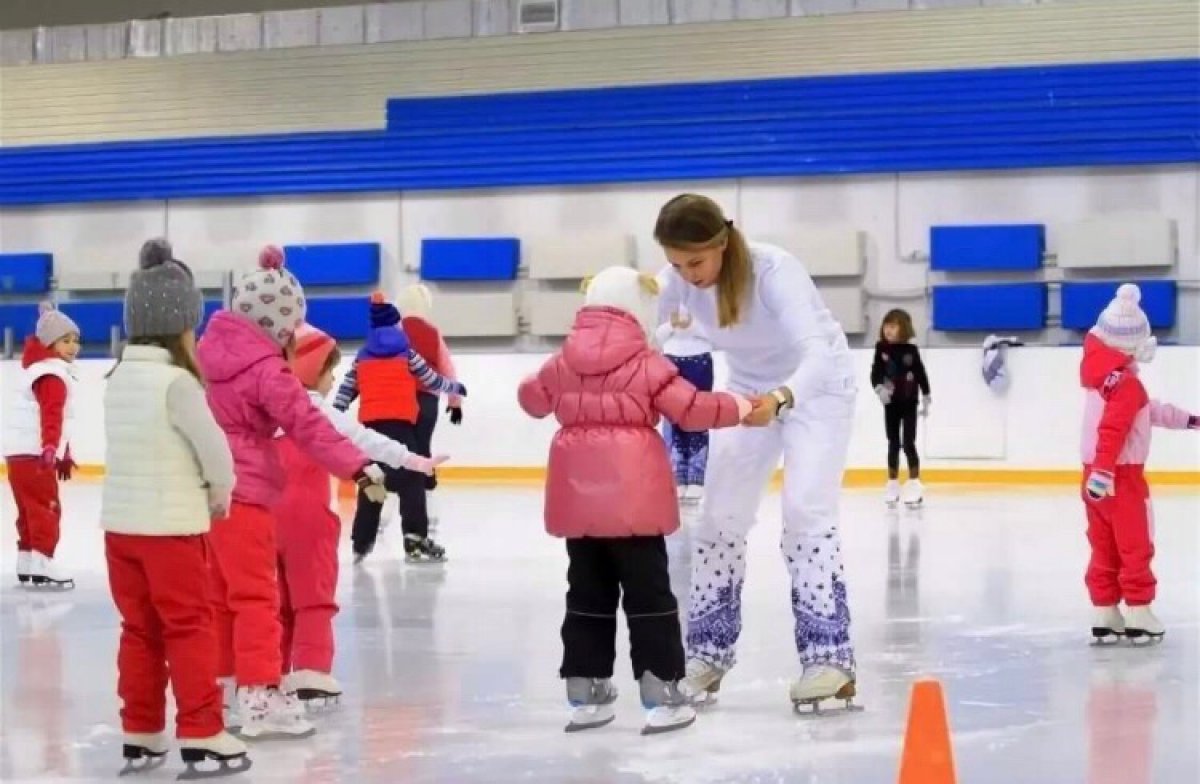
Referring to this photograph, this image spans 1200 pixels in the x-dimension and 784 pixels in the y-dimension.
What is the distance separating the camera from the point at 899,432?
488 inches

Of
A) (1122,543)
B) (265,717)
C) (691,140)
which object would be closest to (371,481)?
(265,717)

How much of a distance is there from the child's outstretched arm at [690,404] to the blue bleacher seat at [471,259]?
39.4 ft

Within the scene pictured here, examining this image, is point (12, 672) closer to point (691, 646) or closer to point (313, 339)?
point (313, 339)

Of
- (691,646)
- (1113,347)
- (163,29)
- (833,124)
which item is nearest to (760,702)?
(691,646)

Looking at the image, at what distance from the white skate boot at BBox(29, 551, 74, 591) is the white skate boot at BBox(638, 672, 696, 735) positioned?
3908mm

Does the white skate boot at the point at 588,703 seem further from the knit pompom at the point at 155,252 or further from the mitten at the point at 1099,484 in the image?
the mitten at the point at 1099,484

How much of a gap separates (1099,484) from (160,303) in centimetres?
301

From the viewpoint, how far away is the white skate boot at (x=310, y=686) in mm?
4664

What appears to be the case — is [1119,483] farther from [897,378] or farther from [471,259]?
[471,259]

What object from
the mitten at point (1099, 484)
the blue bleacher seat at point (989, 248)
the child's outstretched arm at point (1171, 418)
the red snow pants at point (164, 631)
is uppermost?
the blue bleacher seat at point (989, 248)

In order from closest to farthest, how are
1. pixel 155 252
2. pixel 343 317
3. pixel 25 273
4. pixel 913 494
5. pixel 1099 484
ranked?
pixel 155 252 < pixel 1099 484 < pixel 913 494 < pixel 343 317 < pixel 25 273

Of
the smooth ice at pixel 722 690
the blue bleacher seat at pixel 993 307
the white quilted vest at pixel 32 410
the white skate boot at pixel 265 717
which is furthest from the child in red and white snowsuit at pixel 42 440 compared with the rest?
the blue bleacher seat at pixel 993 307

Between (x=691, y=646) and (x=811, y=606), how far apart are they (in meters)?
0.37

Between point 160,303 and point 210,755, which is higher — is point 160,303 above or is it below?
above
